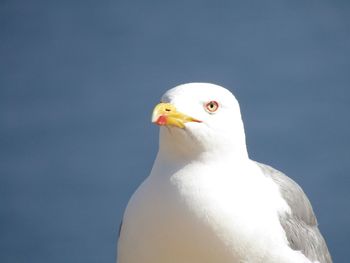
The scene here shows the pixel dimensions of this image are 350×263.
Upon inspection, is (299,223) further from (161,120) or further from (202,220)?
(161,120)

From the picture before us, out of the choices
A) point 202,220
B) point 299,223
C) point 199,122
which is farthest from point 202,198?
point 299,223

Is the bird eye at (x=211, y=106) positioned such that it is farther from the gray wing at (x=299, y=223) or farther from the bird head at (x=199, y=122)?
the gray wing at (x=299, y=223)

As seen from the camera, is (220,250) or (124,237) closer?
(220,250)

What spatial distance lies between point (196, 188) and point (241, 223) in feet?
0.58

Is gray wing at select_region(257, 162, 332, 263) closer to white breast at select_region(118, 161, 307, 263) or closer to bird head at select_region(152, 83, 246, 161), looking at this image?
white breast at select_region(118, 161, 307, 263)

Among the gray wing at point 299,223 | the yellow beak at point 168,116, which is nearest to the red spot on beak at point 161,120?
the yellow beak at point 168,116

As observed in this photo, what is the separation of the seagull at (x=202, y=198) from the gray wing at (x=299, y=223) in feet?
0.37

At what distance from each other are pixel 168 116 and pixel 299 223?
77 centimetres

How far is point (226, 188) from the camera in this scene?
228 cm

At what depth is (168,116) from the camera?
215cm

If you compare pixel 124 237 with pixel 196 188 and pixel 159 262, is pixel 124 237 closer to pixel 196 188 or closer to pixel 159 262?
pixel 159 262

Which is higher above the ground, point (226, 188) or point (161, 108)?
point (161, 108)

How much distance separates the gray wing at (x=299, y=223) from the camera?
8.18 ft

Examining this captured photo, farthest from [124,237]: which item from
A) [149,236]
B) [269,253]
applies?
[269,253]
